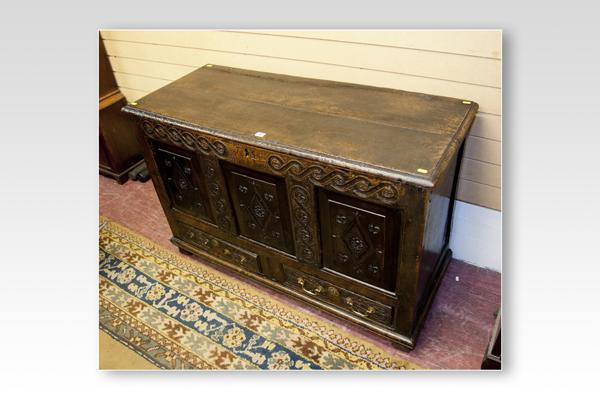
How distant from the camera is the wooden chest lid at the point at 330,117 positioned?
1.68 m

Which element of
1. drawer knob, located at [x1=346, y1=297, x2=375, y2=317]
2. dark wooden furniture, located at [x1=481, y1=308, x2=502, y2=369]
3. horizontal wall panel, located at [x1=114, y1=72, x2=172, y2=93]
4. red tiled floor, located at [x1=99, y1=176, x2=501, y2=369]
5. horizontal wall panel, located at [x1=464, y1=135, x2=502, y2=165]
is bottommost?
red tiled floor, located at [x1=99, y1=176, x2=501, y2=369]

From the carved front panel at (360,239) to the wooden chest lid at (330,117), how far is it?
222mm

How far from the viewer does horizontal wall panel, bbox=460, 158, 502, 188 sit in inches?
89.4

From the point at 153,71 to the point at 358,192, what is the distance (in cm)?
217

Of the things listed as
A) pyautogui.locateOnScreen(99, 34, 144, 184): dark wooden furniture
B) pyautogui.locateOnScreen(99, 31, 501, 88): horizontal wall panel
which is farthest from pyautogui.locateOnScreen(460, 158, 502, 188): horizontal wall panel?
pyautogui.locateOnScreen(99, 34, 144, 184): dark wooden furniture

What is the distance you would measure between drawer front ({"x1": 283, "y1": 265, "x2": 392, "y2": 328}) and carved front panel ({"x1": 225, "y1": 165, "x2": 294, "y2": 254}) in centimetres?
21

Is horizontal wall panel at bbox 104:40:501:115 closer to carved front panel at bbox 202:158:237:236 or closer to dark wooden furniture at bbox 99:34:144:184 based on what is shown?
dark wooden furniture at bbox 99:34:144:184

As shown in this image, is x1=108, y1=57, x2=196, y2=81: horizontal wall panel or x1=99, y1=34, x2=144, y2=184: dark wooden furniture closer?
x1=108, y1=57, x2=196, y2=81: horizontal wall panel

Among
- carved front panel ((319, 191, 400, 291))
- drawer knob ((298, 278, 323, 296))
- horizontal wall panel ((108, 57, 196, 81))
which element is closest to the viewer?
carved front panel ((319, 191, 400, 291))

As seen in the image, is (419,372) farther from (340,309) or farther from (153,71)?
(153,71)

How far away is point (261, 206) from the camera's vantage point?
7.04 ft

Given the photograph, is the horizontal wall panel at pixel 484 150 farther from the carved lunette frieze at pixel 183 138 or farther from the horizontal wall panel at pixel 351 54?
the carved lunette frieze at pixel 183 138

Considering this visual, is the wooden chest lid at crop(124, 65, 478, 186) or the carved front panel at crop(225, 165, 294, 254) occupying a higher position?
the wooden chest lid at crop(124, 65, 478, 186)

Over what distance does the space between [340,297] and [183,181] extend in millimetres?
1098
